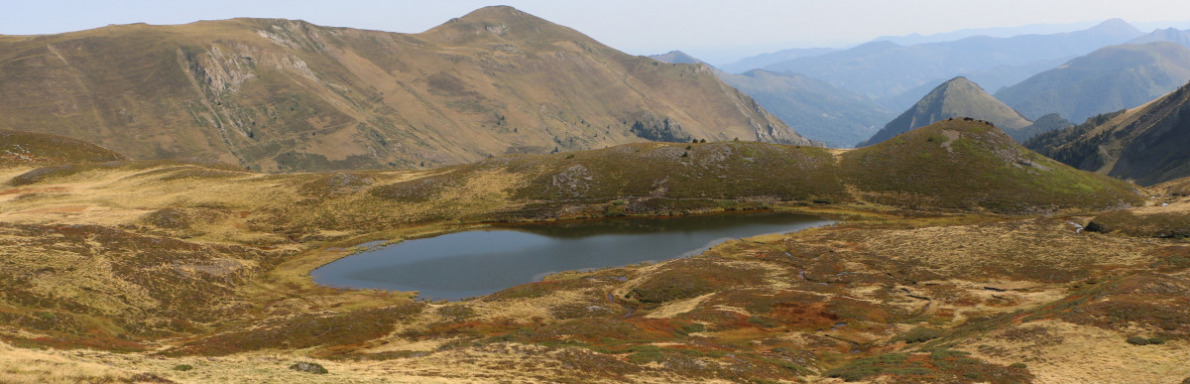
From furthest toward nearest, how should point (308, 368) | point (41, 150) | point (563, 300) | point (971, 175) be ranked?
point (41, 150), point (971, 175), point (563, 300), point (308, 368)

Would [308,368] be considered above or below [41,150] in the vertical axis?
below

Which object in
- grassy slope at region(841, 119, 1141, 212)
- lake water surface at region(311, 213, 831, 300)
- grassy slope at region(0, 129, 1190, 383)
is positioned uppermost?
grassy slope at region(841, 119, 1141, 212)

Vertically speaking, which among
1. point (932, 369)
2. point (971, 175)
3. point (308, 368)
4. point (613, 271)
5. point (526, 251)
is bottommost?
point (613, 271)

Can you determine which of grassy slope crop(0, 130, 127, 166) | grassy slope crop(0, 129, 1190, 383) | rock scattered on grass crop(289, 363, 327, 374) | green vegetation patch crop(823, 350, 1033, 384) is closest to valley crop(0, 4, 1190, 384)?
green vegetation patch crop(823, 350, 1033, 384)

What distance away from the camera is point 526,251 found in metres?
105

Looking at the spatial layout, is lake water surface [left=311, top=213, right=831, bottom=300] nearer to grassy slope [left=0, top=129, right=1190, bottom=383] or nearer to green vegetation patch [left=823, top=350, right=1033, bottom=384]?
grassy slope [left=0, top=129, right=1190, bottom=383]

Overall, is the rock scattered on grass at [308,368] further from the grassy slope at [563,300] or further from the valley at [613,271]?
the grassy slope at [563,300]

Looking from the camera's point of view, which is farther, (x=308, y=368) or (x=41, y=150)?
(x=41, y=150)

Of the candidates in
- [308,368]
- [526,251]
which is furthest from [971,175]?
[308,368]

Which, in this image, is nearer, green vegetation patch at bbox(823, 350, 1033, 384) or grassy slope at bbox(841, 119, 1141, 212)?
green vegetation patch at bbox(823, 350, 1033, 384)

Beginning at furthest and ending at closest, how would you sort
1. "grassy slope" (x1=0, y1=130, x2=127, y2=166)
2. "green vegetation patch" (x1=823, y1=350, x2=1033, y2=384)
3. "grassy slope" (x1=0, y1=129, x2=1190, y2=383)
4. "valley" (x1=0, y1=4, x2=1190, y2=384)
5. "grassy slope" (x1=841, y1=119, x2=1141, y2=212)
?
"grassy slope" (x1=0, y1=130, x2=127, y2=166), "grassy slope" (x1=841, y1=119, x2=1141, y2=212), "valley" (x1=0, y1=4, x2=1190, y2=384), "grassy slope" (x1=0, y1=129, x2=1190, y2=383), "green vegetation patch" (x1=823, y1=350, x2=1033, y2=384)

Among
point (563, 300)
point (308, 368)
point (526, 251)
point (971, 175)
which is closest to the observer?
point (308, 368)

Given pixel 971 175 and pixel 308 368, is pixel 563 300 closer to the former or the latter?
pixel 308 368

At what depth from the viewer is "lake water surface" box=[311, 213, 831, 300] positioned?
286ft
